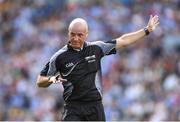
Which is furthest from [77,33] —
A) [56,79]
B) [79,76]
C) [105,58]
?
[105,58]

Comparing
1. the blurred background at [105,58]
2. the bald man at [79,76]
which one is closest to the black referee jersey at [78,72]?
the bald man at [79,76]

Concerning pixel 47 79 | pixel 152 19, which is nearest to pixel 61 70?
pixel 47 79

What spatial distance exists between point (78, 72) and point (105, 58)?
9.88m

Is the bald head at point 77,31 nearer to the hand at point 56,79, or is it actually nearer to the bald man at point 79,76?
the bald man at point 79,76

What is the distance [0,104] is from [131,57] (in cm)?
340

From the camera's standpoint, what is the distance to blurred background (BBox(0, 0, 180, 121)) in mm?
18578

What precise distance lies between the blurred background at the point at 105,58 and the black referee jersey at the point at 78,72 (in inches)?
249

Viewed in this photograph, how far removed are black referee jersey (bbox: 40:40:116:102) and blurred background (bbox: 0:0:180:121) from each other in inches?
249

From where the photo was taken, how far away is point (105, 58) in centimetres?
2062

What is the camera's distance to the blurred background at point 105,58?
1858 cm

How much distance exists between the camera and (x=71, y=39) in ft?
34.8

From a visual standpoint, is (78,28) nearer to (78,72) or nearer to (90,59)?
(90,59)

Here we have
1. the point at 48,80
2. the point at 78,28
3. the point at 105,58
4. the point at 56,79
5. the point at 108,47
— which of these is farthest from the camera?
the point at 105,58

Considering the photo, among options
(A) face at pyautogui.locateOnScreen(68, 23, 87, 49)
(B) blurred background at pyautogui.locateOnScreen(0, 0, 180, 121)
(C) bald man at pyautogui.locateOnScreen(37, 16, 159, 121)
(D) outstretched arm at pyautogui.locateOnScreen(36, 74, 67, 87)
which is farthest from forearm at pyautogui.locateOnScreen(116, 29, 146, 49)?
(B) blurred background at pyautogui.locateOnScreen(0, 0, 180, 121)
